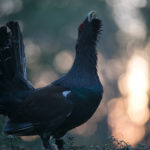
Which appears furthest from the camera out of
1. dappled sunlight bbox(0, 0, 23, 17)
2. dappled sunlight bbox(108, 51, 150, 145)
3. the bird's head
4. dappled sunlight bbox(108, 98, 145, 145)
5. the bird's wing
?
dappled sunlight bbox(108, 51, 150, 145)

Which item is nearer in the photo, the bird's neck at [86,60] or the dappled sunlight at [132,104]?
the bird's neck at [86,60]

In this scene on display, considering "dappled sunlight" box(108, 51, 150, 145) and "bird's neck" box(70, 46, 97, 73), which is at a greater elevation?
"bird's neck" box(70, 46, 97, 73)

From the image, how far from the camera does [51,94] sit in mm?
6387

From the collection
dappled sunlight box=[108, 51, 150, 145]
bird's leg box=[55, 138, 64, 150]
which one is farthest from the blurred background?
bird's leg box=[55, 138, 64, 150]

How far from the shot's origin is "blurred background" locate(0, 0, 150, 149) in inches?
885

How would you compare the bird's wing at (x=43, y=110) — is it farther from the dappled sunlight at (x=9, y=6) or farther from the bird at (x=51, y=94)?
the dappled sunlight at (x=9, y=6)

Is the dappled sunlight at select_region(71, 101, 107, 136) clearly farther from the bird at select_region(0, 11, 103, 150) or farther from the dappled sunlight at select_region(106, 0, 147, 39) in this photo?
the bird at select_region(0, 11, 103, 150)

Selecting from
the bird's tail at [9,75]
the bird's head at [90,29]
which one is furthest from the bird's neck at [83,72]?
the bird's tail at [9,75]

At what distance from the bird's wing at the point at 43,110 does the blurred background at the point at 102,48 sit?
1156cm

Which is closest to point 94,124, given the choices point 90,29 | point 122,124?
point 122,124

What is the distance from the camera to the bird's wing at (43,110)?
20.2 feet

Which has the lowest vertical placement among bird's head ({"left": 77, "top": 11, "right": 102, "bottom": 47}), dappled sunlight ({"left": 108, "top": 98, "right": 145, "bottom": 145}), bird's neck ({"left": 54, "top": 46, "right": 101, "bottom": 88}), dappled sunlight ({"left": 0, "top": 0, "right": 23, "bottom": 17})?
dappled sunlight ({"left": 108, "top": 98, "right": 145, "bottom": 145})

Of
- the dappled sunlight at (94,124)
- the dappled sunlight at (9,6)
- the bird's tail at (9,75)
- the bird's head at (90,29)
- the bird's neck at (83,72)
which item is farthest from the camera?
the dappled sunlight at (94,124)

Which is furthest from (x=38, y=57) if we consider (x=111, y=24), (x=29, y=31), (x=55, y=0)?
(x=111, y=24)
